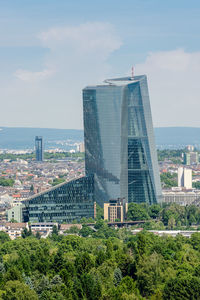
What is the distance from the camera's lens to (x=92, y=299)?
64500 mm

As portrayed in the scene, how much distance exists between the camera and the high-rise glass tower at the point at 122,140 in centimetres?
14025

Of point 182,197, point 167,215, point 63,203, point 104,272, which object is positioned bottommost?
point 104,272

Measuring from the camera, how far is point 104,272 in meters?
71.5

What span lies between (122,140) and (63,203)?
18.7m

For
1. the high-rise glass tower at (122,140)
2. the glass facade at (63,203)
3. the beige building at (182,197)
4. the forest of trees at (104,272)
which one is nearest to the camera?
the forest of trees at (104,272)

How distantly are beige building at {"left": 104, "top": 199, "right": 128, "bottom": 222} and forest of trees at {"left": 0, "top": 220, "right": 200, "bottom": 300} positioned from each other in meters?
36.8

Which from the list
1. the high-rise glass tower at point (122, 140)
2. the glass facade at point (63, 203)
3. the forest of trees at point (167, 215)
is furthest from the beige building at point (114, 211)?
the high-rise glass tower at point (122, 140)

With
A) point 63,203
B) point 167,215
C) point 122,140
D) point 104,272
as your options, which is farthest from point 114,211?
point 104,272

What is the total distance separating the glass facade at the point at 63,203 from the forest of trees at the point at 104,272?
33743 millimetres

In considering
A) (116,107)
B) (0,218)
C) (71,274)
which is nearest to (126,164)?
(116,107)

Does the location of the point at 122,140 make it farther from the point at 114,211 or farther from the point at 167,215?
the point at 167,215

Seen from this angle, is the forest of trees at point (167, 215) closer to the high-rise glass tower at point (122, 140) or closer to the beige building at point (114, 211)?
the beige building at point (114, 211)

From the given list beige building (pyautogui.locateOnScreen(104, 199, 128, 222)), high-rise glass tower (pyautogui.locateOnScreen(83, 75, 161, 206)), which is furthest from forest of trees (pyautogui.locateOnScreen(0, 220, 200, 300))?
high-rise glass tower (pyautogui.locateOnScreen(83, 75, 161, 206))

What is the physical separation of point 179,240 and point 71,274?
24198mm
